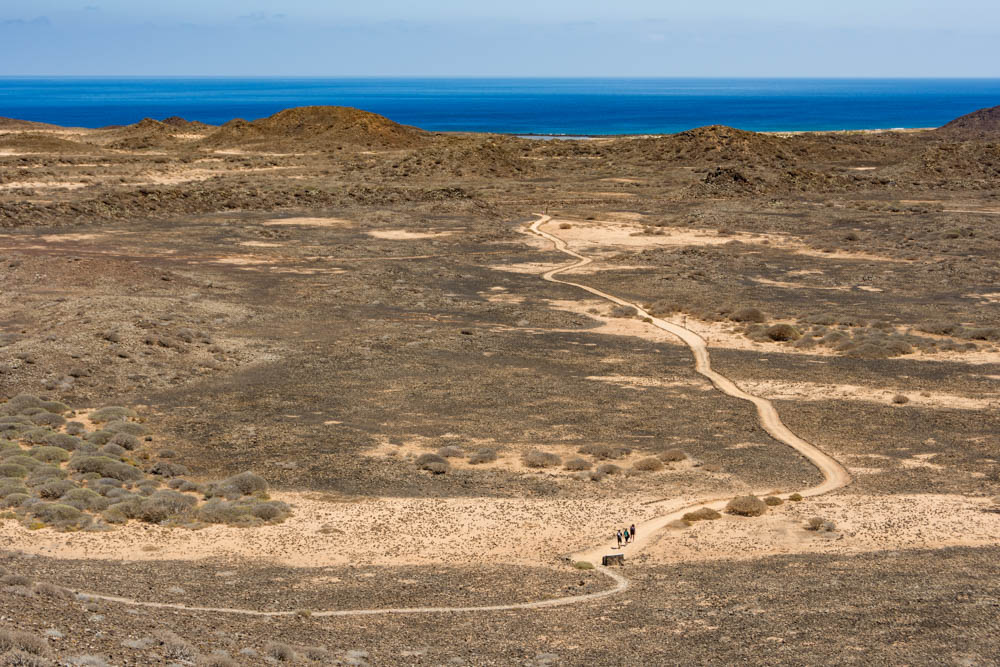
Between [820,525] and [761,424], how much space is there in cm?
783

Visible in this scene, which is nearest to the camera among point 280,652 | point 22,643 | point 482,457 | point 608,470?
point 22,643

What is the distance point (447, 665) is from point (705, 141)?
97.0m

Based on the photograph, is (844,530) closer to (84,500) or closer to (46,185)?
(84,500)

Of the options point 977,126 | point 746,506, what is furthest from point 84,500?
point 977,126

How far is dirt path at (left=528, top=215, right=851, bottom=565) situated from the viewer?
21.2 meters

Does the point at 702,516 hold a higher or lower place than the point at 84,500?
higher

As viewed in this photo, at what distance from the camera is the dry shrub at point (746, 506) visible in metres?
22.8

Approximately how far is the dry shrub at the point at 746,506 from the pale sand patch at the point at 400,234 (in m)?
42.9

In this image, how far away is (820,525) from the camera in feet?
71.9

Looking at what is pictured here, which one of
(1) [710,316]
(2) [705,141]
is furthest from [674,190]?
(1) [710,316]

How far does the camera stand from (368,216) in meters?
70.6

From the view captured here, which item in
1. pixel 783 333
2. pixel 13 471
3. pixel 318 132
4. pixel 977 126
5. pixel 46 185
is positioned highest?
pixel 977 126

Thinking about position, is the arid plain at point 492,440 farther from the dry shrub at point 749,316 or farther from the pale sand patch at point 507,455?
the dry shrub at point 749,316

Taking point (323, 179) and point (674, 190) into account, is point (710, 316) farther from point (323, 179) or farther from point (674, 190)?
point (323, 179)
